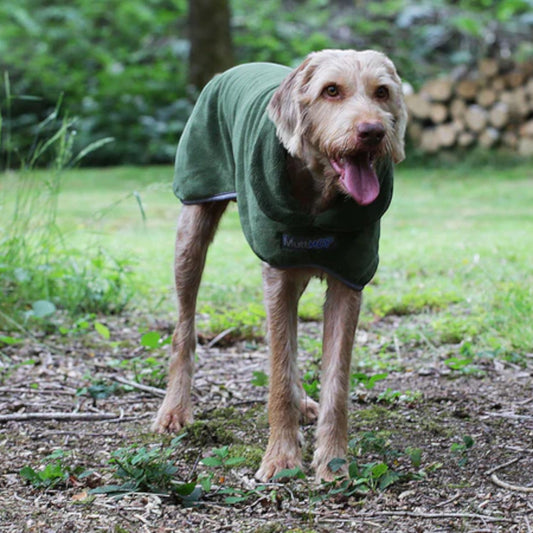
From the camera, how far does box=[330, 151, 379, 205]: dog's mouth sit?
308cm

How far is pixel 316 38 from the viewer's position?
619 inches

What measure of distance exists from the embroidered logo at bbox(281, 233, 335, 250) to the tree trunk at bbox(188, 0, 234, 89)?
35.5ft

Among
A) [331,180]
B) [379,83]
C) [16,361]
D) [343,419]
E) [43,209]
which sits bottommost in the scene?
[16,361]

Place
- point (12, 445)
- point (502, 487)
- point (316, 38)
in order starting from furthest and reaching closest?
1. point (316, 38)
2. point (12, 445)
3. point (502, 487)

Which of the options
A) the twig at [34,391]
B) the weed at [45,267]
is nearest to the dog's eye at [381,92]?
the twig at [34,391]

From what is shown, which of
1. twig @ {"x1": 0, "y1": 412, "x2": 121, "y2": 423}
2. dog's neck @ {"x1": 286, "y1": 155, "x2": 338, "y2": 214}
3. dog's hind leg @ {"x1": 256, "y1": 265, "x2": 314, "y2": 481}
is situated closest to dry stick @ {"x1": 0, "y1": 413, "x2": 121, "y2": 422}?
twig @ {"x1": 0, "y1": 412, "x2": 121, "y2": 423}

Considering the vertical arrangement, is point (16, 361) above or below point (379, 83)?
below

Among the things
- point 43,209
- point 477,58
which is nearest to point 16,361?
point 43,209

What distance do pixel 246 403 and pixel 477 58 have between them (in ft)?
38.5

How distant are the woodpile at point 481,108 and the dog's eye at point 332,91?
11190mm

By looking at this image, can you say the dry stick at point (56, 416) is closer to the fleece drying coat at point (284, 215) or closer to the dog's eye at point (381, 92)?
the fleece drying coat at point (284, 215)

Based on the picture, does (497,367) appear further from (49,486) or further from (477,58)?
(477,58)

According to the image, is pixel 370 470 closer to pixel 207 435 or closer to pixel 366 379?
pixel 207 435

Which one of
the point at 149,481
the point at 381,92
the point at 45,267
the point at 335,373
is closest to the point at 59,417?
the point at 149,481
